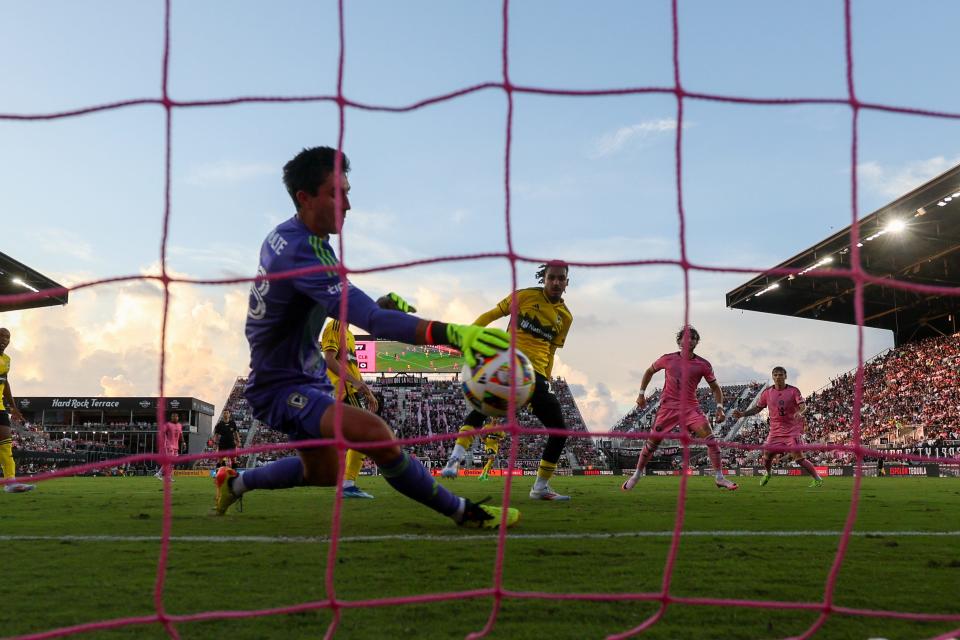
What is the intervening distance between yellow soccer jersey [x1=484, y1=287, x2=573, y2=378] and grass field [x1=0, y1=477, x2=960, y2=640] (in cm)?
195

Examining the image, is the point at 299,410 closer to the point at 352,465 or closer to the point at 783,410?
the point at 352,465

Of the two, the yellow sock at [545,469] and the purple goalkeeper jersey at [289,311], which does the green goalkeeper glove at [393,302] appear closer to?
the purple goalkeeper jersey at [289,311]

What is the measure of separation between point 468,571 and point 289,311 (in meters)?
1.50

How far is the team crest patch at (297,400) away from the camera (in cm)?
380

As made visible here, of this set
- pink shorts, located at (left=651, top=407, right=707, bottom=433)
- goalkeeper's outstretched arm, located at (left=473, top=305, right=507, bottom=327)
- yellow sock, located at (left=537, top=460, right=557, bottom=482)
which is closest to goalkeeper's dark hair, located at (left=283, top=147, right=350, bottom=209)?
goalkeeper's outstretched arm, located at (left=473, top=305, right=507, bottom=327)

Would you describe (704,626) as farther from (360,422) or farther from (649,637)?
(360,422)

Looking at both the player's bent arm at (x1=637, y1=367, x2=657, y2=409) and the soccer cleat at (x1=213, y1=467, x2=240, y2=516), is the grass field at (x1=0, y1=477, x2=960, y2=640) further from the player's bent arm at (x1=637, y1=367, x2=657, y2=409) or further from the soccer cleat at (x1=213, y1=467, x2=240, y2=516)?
the player's bent arm at (x1=637, y1=367, x2=657, y2=409)

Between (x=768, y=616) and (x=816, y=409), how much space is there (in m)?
35.2

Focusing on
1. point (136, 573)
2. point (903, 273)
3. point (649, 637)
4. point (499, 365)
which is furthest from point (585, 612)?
point (903, 273)

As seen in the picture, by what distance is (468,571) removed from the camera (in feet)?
10.1

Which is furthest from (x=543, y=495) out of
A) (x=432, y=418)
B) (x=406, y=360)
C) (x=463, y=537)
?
(x=406, y=360)

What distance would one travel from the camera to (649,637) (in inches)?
85.9

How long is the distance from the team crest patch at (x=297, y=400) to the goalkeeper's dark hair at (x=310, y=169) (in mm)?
892

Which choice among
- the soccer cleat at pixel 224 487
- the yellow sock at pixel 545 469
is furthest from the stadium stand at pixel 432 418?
the soccer cleat at pixel 224 487
